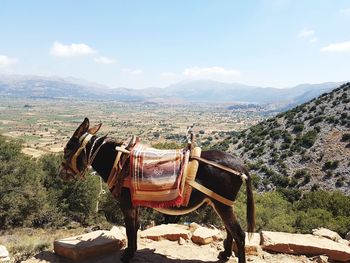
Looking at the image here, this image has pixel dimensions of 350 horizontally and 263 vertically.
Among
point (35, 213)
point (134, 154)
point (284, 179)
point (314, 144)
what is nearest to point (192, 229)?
point (134, 154)

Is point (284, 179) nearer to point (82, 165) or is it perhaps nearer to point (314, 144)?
point (314, 144)

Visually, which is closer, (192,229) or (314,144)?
(192,229)

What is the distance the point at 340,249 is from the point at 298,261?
0.91 meters

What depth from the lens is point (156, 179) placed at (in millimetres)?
6938

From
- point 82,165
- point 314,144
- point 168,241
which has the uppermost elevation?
point 82,165

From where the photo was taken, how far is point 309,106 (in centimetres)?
6431

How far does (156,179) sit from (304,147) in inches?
1861

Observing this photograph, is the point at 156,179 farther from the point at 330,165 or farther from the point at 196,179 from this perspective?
Answer: the point at 330,165

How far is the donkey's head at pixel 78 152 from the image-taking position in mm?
7348

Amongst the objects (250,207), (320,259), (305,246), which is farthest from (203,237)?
(320,259)

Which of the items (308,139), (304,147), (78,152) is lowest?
(304,147)

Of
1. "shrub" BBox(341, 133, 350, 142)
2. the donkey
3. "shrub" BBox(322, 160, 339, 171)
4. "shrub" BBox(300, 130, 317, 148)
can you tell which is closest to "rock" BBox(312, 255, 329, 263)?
the donkey

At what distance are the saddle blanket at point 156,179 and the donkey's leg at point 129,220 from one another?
15 centimetres

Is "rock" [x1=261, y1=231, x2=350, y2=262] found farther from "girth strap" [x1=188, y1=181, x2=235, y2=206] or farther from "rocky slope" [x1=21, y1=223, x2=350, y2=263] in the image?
"girth strap" [x1=188, y1=181, x2=235, y2=206]
